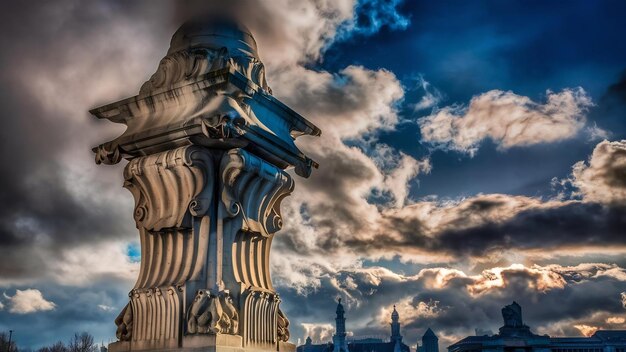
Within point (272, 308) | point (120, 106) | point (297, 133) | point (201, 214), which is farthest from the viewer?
point (297, 133)

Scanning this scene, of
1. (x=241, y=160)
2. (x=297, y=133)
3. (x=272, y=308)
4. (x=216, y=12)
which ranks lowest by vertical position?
(x=272, y=308)

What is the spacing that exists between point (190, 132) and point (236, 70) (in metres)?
1.07

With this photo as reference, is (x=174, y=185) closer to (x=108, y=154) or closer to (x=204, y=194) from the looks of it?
(x=204, y=194)

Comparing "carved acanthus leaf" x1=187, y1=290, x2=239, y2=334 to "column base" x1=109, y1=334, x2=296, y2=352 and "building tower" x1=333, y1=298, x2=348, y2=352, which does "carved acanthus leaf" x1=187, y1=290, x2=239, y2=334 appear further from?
"building tower" x1=333, y1=298, x2=348, y2=352

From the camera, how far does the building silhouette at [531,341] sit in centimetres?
10312

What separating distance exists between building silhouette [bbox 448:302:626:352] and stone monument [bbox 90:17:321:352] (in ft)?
331

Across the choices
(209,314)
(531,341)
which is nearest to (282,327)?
(209,314)

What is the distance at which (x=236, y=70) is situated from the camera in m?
8.61

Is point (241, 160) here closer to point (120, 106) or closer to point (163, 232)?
point (163, 232)

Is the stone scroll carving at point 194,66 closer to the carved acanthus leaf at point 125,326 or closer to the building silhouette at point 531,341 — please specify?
the carved acanthus leaf at point 125,326

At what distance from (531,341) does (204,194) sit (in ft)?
349

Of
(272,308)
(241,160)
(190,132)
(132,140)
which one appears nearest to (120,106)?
(132,140)

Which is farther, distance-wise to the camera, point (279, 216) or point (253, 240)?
point (279, 216)

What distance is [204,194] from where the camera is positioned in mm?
8195
